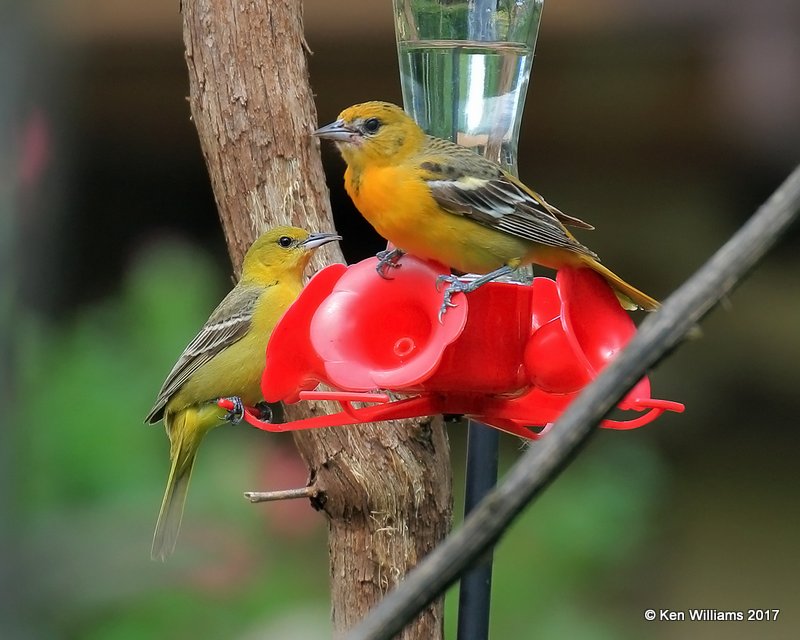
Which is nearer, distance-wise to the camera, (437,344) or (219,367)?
(437,344)

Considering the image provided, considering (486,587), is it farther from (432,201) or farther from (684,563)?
(684,563)

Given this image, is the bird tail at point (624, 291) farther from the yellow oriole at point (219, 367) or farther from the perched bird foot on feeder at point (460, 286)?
the yellow oriole at point (219, 367)

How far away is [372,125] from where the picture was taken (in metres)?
2.70

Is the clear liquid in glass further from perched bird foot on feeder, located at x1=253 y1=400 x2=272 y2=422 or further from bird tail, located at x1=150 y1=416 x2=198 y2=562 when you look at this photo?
bird tail, located at x1=150 y1=416 x2=198 y2=562

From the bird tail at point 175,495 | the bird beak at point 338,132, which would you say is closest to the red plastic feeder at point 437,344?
the bird beak at point 338,132

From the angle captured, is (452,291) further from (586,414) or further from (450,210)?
(586,414)

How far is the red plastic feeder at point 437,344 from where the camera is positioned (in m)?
2.36

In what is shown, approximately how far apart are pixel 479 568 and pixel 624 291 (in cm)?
69

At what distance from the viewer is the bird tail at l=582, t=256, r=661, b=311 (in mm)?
2518

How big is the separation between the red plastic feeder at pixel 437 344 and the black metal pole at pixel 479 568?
20cm

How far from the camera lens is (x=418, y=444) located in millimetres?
3033

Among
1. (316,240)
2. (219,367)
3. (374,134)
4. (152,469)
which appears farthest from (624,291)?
(152,469)

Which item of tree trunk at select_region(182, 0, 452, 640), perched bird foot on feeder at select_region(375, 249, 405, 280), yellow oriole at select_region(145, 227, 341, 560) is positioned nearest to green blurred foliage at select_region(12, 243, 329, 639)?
yellow oriole at select_region(145, 227, 341, 560)

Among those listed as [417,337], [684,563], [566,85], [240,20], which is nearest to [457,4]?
[240,20]
